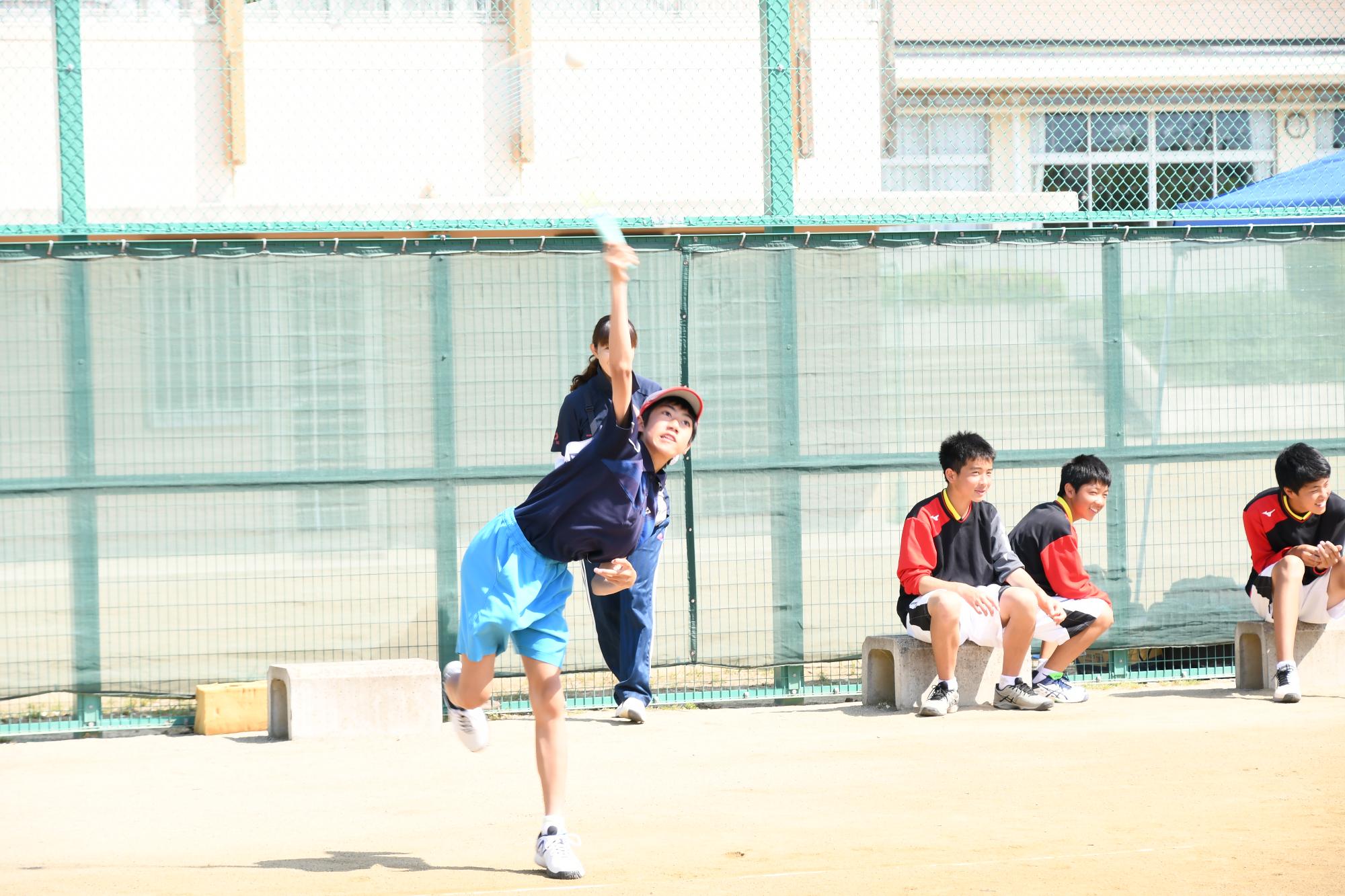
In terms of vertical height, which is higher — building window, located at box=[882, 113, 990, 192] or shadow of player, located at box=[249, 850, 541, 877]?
building window, located at box=[882, 113, 990, 192]

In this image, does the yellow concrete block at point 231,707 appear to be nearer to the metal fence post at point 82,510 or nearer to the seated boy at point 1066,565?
the metal fence post at point 82,510

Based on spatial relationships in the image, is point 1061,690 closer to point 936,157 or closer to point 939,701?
point 939,701

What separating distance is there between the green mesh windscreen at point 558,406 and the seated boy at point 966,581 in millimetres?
629

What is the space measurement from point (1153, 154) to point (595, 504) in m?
11.8

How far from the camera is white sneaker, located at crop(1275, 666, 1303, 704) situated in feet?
23.8

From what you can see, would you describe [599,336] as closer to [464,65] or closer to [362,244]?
[362,244]

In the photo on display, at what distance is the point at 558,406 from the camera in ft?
25.2

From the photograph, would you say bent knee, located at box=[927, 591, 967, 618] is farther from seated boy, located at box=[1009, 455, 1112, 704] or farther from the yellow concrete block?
the yellow concrete block

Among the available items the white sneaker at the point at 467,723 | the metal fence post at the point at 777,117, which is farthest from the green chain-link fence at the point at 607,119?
the white sneaker at the point at 467,723

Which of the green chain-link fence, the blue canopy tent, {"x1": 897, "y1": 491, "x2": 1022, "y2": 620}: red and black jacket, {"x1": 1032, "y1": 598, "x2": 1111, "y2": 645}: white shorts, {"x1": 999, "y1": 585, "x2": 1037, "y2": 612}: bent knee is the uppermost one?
the green chain-link fence

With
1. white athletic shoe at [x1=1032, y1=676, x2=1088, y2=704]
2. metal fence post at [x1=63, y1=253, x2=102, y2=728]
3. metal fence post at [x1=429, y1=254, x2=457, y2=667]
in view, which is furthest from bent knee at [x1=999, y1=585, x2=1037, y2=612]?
metal fence post at [x1=63, y1=253, x2=102, y2=728]

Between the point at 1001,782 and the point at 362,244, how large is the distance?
155 inches

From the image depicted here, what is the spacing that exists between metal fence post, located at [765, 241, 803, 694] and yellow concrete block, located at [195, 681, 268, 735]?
246 centimetres

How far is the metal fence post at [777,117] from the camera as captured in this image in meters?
7.84
